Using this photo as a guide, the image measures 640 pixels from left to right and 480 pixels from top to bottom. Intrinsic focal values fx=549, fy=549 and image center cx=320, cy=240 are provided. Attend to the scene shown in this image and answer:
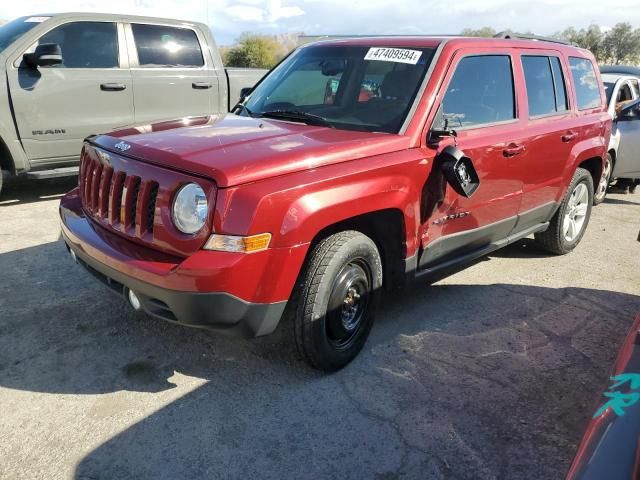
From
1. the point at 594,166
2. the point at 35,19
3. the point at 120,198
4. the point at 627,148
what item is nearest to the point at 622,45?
the point at 627,148

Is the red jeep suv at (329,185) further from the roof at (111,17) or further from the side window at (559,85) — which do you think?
the roof at (111,17)

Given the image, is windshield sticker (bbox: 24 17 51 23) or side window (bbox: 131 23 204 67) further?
side window (bbox: 131 23 204 67)

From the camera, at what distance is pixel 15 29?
5957 mm

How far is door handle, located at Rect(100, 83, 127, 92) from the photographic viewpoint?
6217 millimetres

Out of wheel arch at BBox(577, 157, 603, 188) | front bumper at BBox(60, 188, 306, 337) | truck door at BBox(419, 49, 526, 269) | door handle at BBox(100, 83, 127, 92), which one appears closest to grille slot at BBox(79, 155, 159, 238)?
front bumper at BBox(60, 188, 306, 337)

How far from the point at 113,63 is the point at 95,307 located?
3.74m

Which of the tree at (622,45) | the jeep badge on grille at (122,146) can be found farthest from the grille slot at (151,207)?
the tree at (622,45)

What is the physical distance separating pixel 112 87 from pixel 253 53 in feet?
75.3

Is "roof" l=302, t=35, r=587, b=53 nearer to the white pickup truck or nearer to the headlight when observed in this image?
the headlight

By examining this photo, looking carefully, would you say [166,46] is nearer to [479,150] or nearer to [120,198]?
[120,198]

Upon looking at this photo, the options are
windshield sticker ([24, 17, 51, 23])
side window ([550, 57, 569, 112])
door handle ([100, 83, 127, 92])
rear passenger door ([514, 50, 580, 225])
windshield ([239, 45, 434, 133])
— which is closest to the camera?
windshield ([239, 45, 434, 133])

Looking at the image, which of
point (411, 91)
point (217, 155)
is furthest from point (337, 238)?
point (411, 91)

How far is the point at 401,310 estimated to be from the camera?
3.99m

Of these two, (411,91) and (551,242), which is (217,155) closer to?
(411,91)
